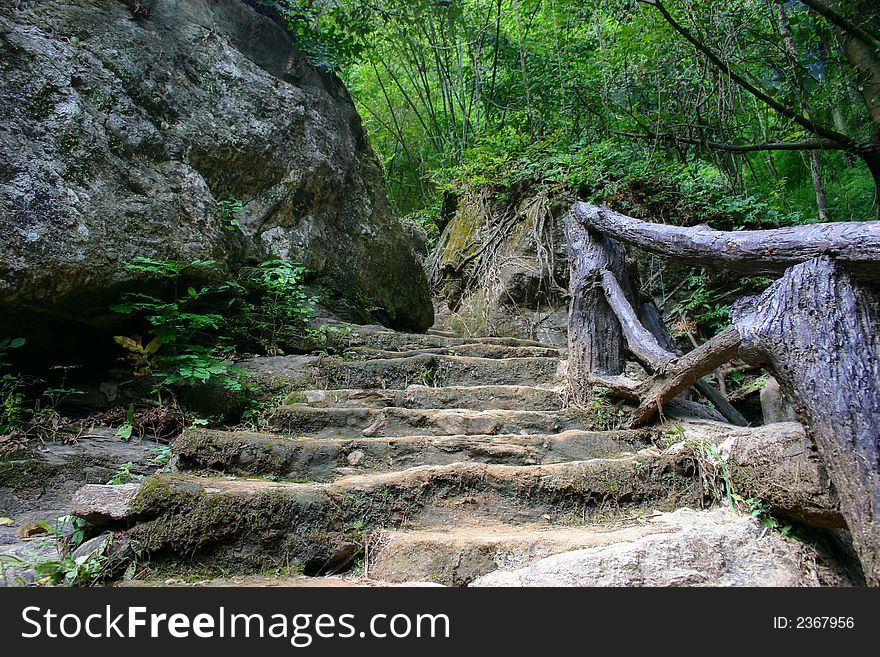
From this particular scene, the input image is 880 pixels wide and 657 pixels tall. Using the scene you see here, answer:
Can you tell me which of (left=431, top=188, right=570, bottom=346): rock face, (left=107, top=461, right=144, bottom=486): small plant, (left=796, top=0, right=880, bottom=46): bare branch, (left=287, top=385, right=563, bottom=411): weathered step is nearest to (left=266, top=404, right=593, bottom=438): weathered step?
(left=287, top=385, right=563, bottom=411): weathered step

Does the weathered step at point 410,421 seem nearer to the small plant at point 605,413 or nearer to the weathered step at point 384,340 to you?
the small plant at point 605,413

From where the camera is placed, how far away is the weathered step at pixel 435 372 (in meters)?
3.15

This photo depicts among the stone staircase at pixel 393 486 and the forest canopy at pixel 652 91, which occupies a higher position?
the forest canopy at pixel 652 91

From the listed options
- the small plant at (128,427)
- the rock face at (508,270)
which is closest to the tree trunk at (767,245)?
the small plant at (128,427)

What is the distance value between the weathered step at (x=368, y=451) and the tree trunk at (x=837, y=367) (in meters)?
0.92

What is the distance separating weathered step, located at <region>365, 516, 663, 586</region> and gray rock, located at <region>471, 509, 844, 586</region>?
0.14 ft

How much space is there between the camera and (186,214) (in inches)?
125

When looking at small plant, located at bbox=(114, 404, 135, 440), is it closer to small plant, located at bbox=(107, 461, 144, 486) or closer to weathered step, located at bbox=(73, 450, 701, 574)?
small plant, located at bbox=(107, 461, 144, 486)

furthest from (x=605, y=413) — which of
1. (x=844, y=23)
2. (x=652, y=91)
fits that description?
(x=652, y=91)

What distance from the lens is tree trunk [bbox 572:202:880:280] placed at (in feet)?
4.96

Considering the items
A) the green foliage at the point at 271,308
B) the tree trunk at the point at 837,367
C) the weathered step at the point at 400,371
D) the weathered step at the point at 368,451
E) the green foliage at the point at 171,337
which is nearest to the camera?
the tree trunk at the point at 837,367
